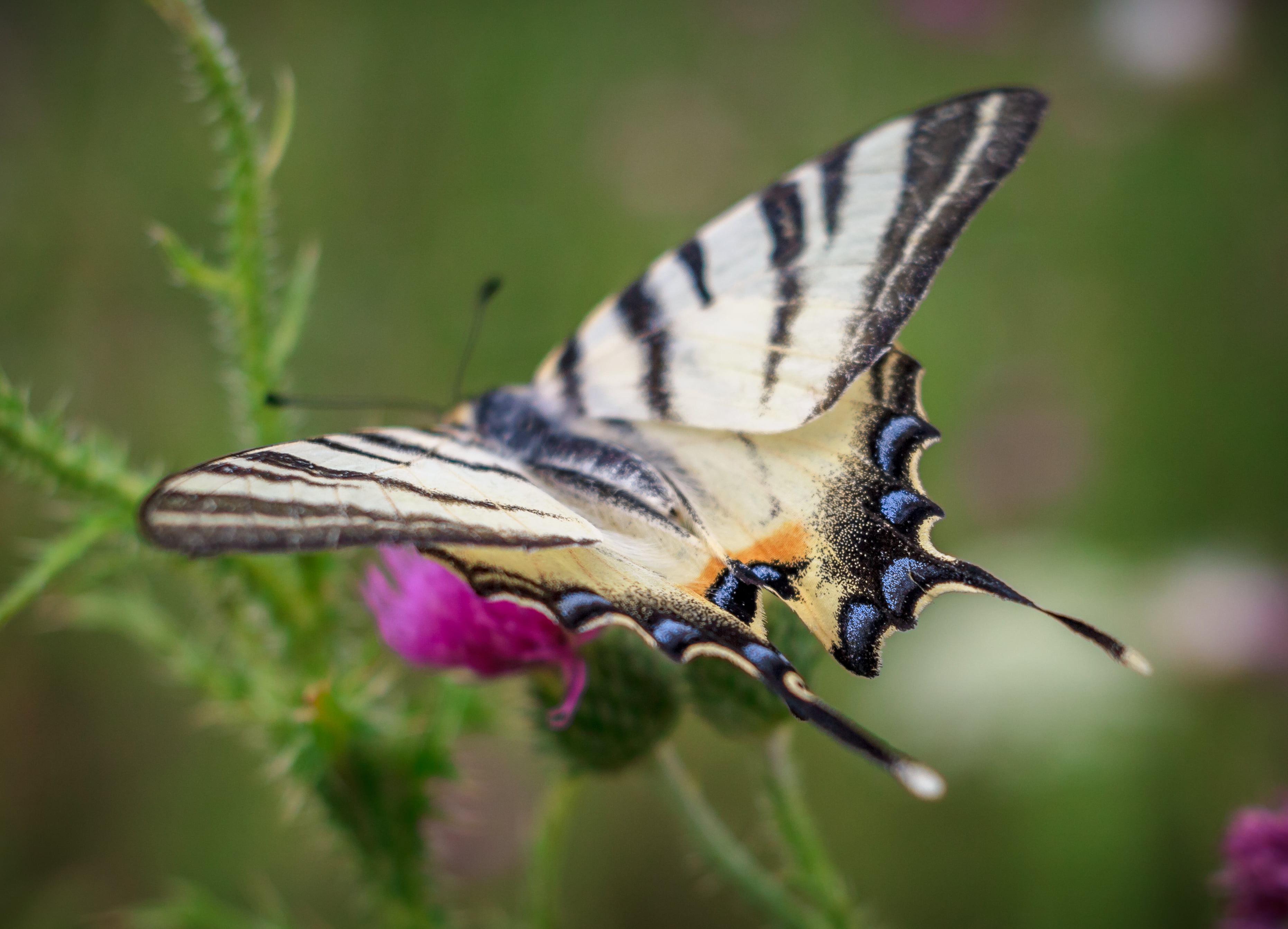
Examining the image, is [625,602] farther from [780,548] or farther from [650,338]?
[650,338]

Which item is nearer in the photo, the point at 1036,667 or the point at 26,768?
the point at 1036,667

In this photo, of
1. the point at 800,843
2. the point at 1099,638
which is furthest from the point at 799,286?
the point at 800,843

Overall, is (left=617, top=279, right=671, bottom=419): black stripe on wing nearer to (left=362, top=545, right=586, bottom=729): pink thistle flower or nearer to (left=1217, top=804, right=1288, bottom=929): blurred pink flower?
(left=362, top=545, right=586, bottom=729): pink thistle flower

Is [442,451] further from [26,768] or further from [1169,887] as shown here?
[26,768]

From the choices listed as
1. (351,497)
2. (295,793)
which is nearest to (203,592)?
(295,793)

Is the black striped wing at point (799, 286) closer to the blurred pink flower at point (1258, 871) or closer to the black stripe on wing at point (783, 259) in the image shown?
the black stripe on wing at point (783, 259)

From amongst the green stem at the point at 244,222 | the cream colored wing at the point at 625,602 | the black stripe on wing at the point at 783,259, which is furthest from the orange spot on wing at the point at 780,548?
the green stem at the point at 244,222
